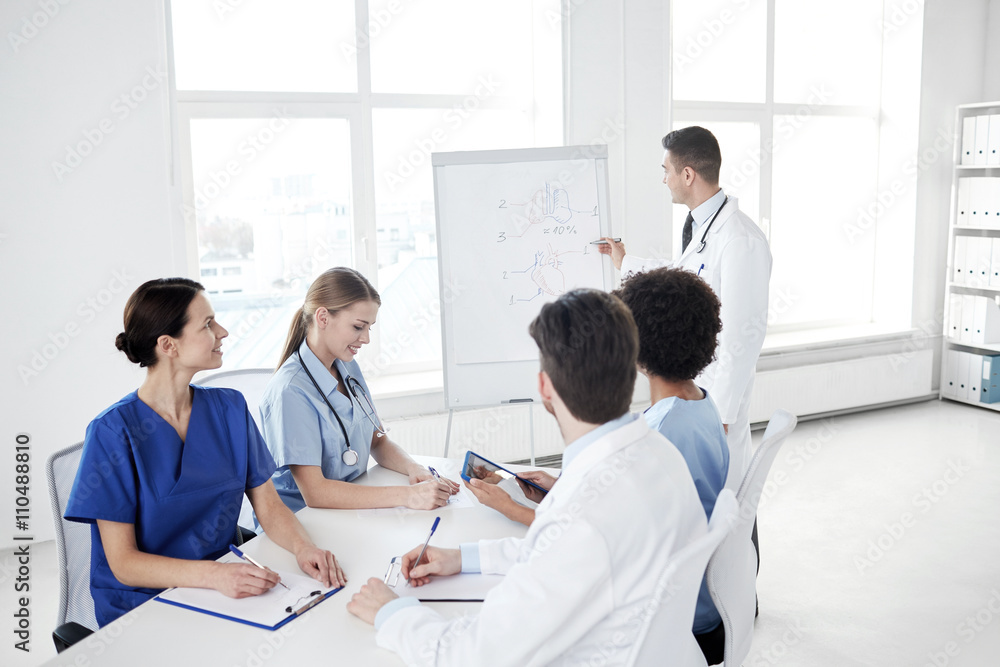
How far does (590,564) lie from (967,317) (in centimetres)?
558

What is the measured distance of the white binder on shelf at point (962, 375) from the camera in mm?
5624

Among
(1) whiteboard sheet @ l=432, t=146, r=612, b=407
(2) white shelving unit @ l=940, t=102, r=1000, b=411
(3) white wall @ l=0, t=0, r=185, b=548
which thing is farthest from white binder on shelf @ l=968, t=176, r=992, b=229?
(3) white wall @ l=0, t=0, r=185, b=548

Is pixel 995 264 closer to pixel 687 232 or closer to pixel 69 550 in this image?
pixel 687 232

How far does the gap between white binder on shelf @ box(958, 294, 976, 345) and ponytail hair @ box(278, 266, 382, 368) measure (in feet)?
16.5

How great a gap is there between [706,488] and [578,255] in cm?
150

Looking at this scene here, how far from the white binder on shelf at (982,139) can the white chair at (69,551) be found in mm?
5855

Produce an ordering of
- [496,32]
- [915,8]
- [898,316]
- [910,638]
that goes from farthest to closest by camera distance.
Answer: [898,316] → [915,8] → [496,32] → [910,638]

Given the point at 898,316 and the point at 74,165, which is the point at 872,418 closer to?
the point at 898,316

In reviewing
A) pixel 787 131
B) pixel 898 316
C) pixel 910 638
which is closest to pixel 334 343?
pixel 910 638

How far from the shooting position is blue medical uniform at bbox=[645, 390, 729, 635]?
5.39ft

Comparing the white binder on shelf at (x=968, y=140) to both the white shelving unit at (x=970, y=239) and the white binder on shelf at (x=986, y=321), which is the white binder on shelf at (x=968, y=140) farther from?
the white binder on shelf at (x=986, y=321)

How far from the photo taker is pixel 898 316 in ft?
19.0

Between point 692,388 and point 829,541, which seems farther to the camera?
point 829,541

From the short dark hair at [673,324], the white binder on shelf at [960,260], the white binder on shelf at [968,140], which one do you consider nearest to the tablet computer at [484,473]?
the short dark hair at [673,324]
